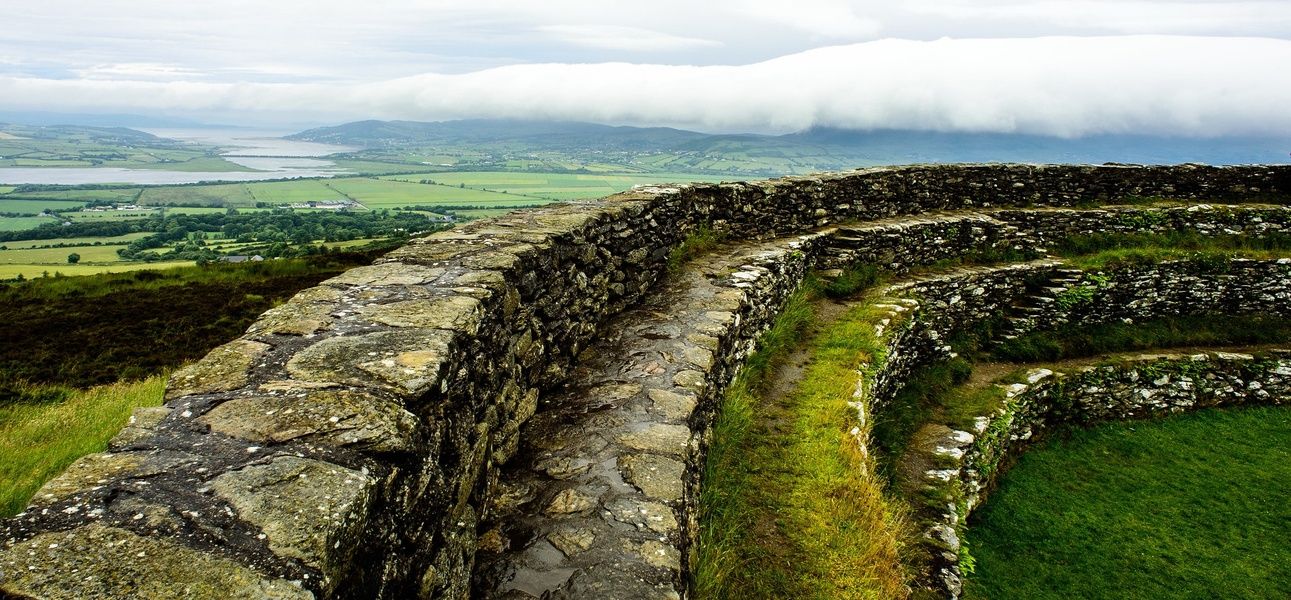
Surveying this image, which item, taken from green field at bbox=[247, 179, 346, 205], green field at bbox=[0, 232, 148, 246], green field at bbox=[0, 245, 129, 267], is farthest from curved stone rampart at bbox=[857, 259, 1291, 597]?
green field at bbox=[247, 179, 346, 205]

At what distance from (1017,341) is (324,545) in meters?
12.7

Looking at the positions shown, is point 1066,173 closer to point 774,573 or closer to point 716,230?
point 716,230

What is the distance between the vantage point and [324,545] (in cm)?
206

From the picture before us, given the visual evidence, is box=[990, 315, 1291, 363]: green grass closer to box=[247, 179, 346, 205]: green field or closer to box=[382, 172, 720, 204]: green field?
box=[382, 172, 720, 204]: green field

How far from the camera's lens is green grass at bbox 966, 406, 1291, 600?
23.5ft

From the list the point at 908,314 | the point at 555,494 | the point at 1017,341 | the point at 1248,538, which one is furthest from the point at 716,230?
the point at 1248,538

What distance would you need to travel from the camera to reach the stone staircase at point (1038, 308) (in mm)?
12055

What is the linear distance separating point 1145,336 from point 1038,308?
90.3 inches

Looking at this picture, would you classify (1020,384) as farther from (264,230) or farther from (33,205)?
(33,205)

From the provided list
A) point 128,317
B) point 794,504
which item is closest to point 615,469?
point 794,504

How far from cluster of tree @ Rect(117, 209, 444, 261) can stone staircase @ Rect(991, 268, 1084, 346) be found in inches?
1461

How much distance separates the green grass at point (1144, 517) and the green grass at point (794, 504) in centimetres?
233

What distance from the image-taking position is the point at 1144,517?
8305mm

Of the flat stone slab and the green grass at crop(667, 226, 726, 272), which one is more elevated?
the green grass at crop(667, 226, 726, 272)
